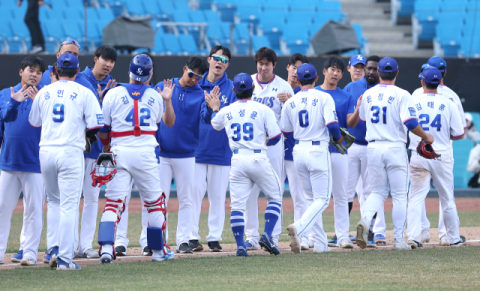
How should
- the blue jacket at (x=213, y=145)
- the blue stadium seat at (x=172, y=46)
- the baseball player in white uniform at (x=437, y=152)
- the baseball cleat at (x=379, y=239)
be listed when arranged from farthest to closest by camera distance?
the blue stadium seat at (x=172, y=46) → the baseball cleat at (x=379, y=239) → the baseball player in white uniform at (x=437, y=152) → the blue jacket at (x=213, y=145)

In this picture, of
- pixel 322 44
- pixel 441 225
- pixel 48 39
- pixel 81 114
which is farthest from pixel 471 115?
pixel 81 114

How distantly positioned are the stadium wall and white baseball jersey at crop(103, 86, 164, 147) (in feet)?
24.7

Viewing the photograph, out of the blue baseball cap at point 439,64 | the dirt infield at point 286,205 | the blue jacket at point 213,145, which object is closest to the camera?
the blue jacket at point 213,145

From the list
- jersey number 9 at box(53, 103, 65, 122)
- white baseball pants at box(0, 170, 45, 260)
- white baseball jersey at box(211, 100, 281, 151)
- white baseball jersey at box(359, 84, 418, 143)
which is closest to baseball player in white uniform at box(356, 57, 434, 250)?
white baseball jersey at box(359, 84, 418, 143)

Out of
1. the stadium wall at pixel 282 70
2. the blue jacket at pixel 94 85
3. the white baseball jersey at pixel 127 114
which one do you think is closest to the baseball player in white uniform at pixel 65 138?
the white baseball jersey at pixel 127 114

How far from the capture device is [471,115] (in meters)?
15.5

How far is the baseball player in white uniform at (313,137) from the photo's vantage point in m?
6.59

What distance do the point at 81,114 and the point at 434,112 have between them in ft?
13.9

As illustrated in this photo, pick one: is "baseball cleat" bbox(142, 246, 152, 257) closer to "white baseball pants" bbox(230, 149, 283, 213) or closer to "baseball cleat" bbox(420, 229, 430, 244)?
"white baseball pants" bbox(230, 149, 283, 213)

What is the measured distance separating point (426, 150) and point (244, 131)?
89.0 inches

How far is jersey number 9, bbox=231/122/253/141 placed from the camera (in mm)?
6395

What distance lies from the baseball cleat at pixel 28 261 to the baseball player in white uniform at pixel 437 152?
14.2 feet

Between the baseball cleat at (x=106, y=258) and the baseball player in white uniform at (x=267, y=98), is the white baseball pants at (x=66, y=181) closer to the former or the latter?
the baseball cleat at (x=106, y=258)

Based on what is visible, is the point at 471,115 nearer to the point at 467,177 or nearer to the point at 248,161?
the point at 467,177
